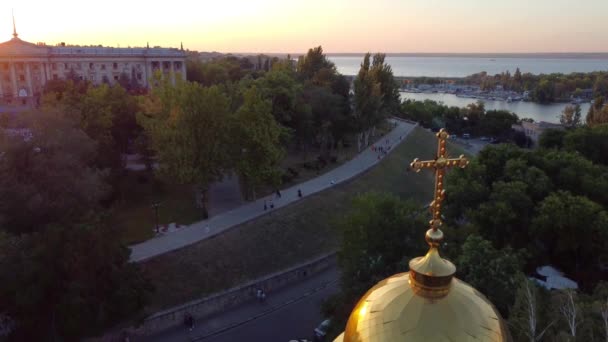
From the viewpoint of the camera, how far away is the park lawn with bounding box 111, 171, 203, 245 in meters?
25.5

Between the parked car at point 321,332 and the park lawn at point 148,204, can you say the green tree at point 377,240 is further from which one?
the park lawn at point 148,204

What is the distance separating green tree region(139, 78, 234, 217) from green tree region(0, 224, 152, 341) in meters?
9.78

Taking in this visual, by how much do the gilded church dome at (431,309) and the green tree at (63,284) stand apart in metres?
13.1

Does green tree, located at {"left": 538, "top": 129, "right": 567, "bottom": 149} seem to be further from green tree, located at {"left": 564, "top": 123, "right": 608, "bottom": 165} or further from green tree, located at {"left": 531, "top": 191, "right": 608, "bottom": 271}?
green tree, located at {"left": 531, "top": 191, "right": 608, "bottom": 271}

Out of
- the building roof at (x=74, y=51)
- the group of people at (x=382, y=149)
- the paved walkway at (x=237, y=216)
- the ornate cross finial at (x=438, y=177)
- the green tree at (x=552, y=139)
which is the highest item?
the building roof at (x=74, y=51)

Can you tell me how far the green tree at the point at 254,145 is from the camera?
94.2 feet

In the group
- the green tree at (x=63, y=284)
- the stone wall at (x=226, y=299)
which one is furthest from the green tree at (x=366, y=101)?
the green tree at (x=63, y=284)

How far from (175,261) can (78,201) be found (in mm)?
5674

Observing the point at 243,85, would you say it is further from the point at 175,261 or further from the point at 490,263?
the point at 490,263

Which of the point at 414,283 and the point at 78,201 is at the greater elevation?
the point at 414,283

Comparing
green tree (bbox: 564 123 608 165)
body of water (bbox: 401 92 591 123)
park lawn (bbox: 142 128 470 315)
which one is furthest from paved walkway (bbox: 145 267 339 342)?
body of water (bbox: 401 92 591 123)

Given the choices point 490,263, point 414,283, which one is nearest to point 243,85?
point 490,263

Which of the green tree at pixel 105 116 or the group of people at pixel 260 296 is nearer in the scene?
the group of people at pixel 260 296

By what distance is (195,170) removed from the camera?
26.4 metres
